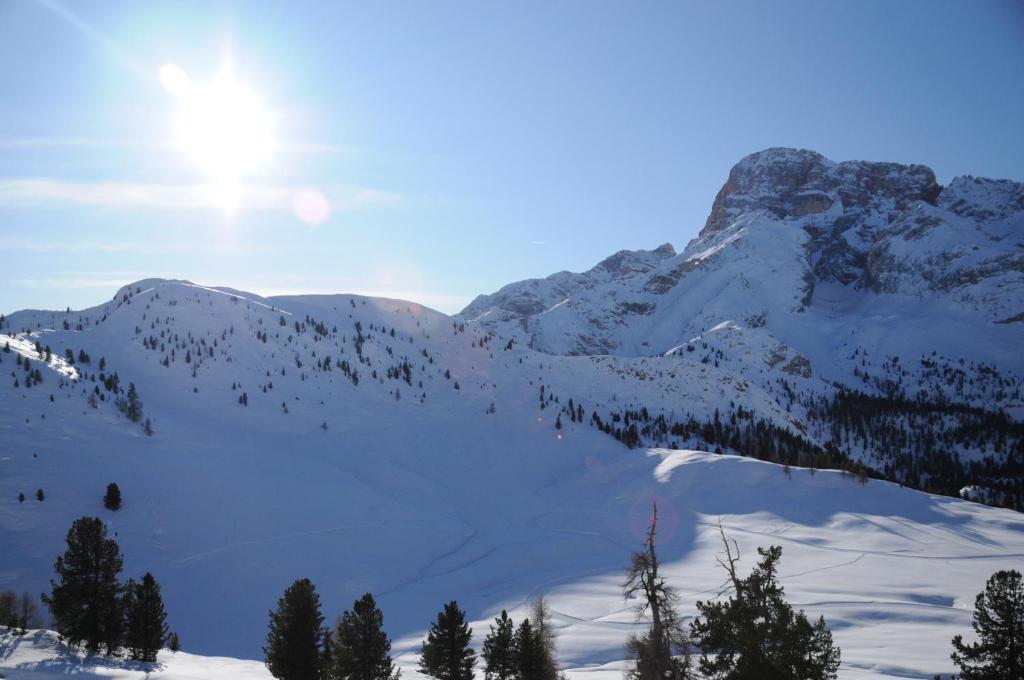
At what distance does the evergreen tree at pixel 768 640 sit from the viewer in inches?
660

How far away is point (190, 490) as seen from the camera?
204ft

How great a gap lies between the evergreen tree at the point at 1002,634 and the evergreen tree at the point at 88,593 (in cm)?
3327

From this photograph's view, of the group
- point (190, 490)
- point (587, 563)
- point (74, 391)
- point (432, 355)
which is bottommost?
point (587, 563)

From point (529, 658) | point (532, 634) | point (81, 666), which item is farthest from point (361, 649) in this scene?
point (81, 666)

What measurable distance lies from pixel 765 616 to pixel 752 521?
45190mm

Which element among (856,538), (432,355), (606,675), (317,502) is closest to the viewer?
(606,675)

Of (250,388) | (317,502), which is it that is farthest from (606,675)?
(250,388)

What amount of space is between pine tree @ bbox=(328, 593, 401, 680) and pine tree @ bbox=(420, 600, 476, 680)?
173 cm

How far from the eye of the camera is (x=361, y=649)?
2423 cm

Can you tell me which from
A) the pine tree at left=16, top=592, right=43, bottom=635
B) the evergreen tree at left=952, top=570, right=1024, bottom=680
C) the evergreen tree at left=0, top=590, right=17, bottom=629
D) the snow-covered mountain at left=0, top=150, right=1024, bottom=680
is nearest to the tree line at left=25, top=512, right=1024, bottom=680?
the evergreen tree at left=952, top=570, right=1024, bottom=680

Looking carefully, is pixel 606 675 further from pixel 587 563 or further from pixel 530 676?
pixel 587 563

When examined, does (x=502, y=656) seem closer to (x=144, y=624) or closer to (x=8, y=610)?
(x=144, y=624)

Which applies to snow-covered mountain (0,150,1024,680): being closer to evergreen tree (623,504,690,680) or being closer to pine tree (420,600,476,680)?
pine tree (420,600,476,680)

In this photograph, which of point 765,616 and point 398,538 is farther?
point 398,538
